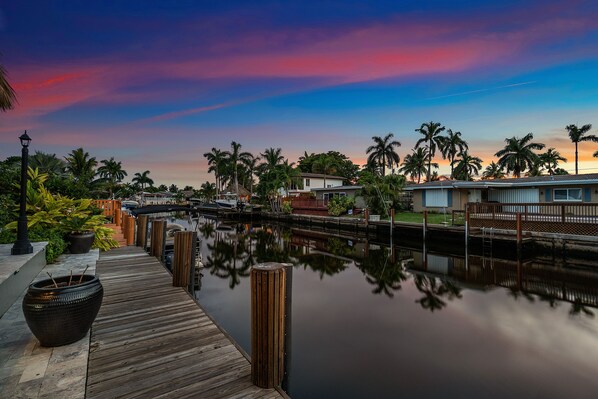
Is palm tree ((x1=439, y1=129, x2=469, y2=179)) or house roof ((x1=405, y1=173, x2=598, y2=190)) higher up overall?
palm tree ((x1=439, y1=129, x2=469, y2=179))

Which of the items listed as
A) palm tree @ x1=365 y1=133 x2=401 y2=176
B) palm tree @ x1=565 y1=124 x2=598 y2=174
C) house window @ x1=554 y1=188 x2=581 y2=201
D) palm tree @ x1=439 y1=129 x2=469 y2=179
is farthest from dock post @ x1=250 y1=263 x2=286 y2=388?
palm tree @ x1=565 y1=124 x2=598 y2=174

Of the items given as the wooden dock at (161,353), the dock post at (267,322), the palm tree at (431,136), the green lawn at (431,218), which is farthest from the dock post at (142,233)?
the palm tree at (431,136)

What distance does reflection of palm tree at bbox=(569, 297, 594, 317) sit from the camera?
8.34 m

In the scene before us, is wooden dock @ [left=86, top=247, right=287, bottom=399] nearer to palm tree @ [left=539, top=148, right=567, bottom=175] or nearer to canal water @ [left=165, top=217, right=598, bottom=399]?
canal water @ [left=165, top=217, right=598, bottom=399]

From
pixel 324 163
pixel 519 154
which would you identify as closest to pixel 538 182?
pixel 519 154

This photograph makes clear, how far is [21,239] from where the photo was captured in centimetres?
611

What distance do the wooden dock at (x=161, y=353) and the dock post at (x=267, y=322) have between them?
156 millimetres

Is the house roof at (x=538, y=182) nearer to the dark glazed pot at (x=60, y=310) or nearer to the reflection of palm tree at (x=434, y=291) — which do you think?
the reflection of palm tree at (x=434, y=291)

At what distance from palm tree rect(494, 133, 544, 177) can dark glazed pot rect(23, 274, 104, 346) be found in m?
52.2

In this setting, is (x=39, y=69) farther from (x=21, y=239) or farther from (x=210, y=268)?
(x=210, y=268)

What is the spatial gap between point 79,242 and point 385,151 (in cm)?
4641

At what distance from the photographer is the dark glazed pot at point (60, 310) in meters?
3.22

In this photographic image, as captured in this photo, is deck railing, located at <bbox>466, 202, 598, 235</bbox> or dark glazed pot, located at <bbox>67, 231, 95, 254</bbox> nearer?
dark glazed pot, located at <bbox>67, 231, 95, 254</bbox>

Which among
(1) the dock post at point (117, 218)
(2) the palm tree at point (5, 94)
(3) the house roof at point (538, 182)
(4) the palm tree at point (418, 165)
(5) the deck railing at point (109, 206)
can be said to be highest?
(4) the palm tree at point (418, 165)
